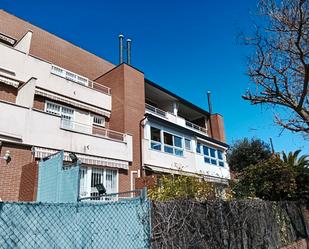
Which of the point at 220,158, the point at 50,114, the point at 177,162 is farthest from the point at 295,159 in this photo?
the point at 50,114

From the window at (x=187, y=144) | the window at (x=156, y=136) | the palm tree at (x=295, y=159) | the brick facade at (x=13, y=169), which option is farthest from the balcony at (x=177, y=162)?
the brick facade at (x=13, y=169)

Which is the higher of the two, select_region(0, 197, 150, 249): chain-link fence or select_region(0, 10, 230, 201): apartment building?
select_region(0, 10, 230, 201): apartment building

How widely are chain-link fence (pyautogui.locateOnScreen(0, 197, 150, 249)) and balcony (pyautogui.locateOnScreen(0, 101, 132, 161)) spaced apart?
982 cm

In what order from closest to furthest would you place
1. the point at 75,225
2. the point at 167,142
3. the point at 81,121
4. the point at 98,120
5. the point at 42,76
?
1. the point at 75,225
2. the point at 42,76
3. the point at 81,121
4. the point at 98,120
5. the point at 167,142

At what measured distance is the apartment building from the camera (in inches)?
559

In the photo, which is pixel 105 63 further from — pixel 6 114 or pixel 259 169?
pixel 259 169

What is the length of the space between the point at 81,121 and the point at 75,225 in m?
15.5

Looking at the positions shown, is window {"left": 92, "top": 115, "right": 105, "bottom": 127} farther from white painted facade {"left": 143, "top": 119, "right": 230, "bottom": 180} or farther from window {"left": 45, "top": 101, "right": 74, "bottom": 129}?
white painted facade {"left": 143, "top": 119, "right": 230, "bottom": 180}

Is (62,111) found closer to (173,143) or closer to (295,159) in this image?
(173,143)

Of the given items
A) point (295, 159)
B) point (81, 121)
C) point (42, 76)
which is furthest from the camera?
point (81, 121)

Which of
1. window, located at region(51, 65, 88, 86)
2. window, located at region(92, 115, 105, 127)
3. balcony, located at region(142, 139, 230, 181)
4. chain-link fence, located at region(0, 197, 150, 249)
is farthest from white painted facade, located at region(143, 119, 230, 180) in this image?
chain-link fence, located at region(0, 197, 150, 249)

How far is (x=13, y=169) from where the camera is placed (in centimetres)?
1389

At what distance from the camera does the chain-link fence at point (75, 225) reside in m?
4.61

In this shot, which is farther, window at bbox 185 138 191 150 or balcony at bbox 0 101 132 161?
window at bbox 185 138 191 150
